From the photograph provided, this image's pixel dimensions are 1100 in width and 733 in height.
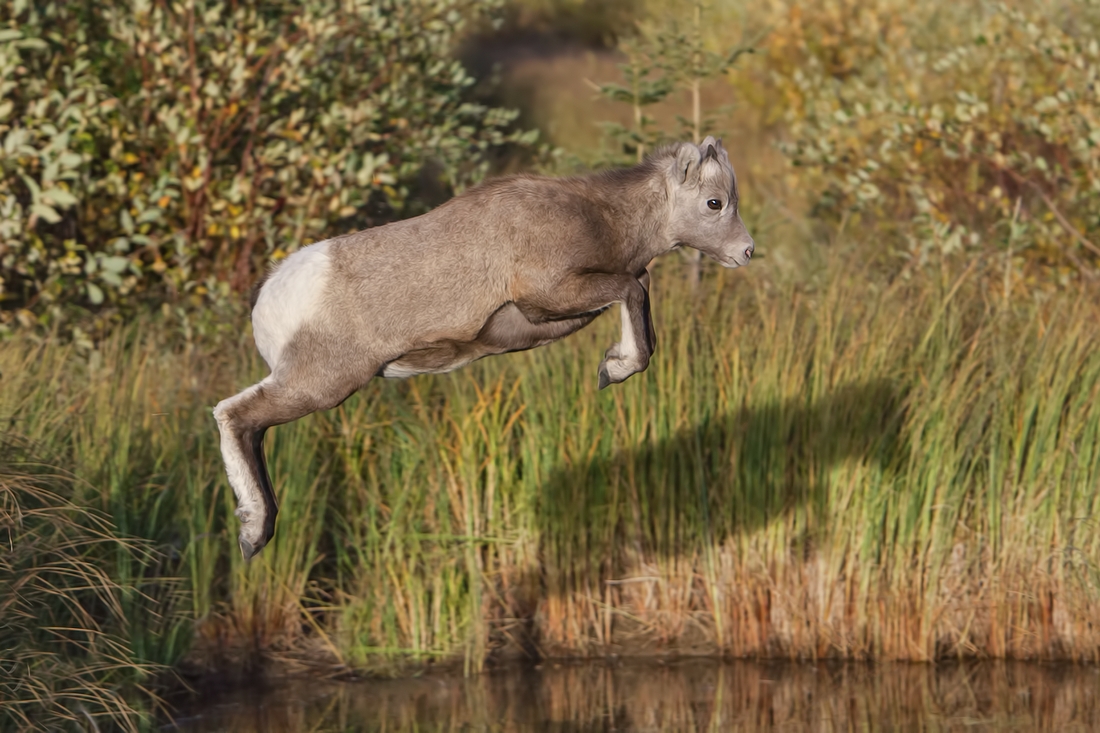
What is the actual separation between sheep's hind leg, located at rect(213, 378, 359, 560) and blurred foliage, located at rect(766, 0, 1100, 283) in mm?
5537

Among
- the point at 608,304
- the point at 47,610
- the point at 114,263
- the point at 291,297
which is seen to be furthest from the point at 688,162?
the point at 114,263

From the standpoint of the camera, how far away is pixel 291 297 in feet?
12.4

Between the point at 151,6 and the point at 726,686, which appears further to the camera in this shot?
the point at 151,6

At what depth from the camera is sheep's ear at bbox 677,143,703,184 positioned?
13.0ft

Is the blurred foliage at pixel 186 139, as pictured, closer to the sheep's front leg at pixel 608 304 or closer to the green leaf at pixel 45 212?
the green leaf at pixel 45 212

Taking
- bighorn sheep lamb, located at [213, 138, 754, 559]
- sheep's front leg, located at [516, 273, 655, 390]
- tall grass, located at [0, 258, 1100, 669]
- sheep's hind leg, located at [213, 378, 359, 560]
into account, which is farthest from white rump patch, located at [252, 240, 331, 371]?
tall grass, located at [0, 258, 1100, 669]

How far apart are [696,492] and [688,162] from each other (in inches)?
171

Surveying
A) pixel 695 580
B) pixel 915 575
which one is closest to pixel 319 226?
pixel 695 580

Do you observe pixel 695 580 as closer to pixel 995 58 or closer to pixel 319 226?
pixel 319 226

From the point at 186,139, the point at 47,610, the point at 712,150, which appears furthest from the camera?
the point at 186,139

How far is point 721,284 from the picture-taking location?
8.32 m

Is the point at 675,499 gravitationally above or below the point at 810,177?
below

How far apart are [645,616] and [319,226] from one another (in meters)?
3.28

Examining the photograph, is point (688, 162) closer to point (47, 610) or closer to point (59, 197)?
point (47, 610)
